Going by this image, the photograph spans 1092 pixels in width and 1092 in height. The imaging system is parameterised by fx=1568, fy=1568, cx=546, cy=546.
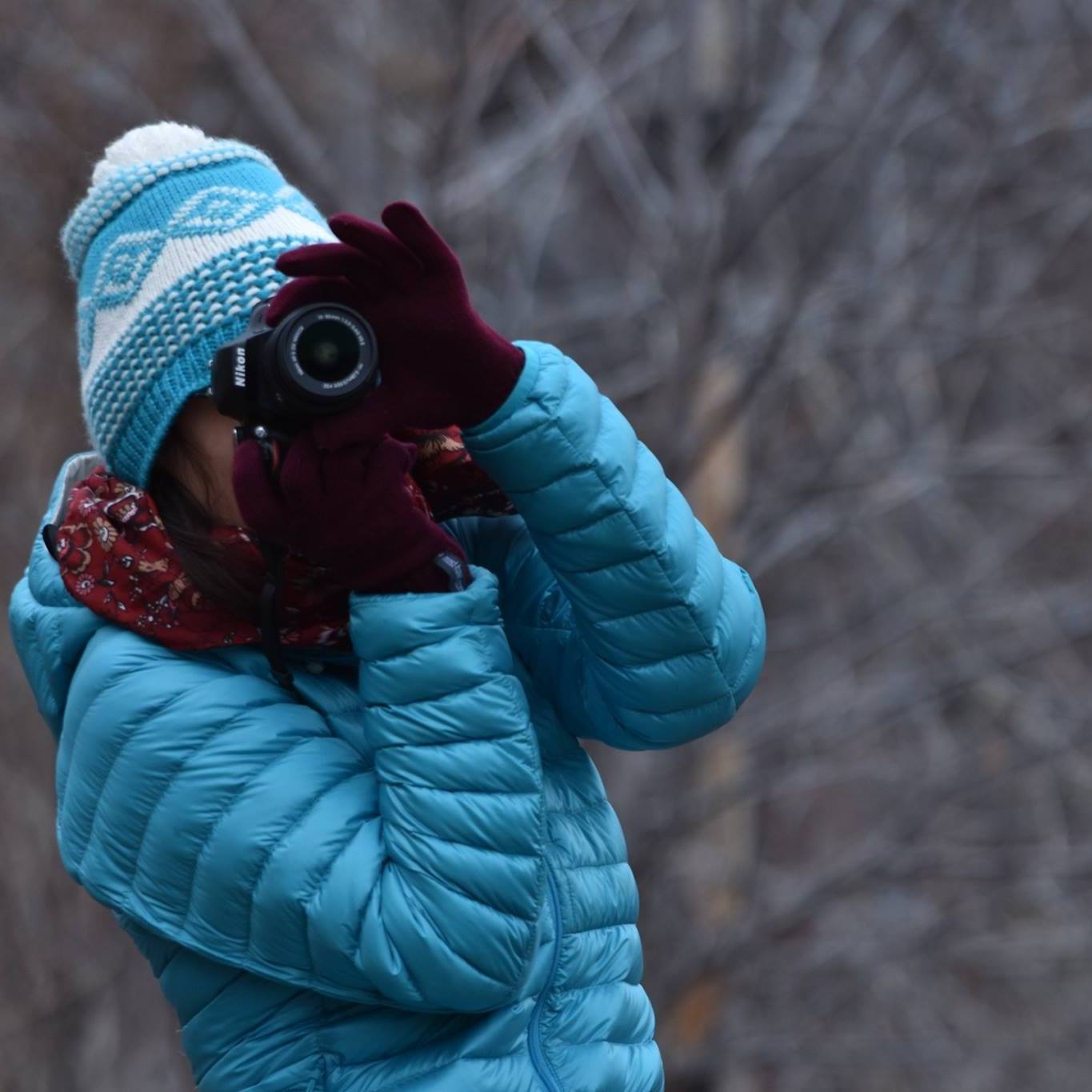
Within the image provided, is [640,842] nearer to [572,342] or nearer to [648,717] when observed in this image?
[572,342]

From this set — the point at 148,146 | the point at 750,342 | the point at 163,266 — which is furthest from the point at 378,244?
the point at 750,342

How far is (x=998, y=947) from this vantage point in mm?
5020

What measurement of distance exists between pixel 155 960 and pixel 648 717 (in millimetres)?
570

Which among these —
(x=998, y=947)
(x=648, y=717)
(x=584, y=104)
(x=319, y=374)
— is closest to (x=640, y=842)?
(x=998, y=947)

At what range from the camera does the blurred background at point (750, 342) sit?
396 centimetres

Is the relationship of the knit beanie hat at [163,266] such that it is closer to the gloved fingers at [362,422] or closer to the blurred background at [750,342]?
the gloved fingers at [362,422]

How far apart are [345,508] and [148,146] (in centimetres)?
55

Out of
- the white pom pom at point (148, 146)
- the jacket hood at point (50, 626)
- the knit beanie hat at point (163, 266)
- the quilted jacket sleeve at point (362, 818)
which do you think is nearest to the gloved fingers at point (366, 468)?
→ the quilted jacket sleeve at point (362, 818)

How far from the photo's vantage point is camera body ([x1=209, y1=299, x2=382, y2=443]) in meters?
1.35

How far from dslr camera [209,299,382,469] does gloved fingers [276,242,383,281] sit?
0.03 metres

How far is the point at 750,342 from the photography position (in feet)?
13.3

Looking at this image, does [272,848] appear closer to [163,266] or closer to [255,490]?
[255,490]

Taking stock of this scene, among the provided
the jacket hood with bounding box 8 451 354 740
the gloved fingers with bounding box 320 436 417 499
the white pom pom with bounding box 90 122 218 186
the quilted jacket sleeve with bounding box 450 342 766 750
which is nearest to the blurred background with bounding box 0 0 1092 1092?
the white pom pom with bounding box 90 122 218 186

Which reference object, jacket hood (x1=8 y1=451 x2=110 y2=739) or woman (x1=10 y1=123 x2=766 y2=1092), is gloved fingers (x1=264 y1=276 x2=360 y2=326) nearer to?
woman (x1=10 y1=123 x2=766 y2=1092)
